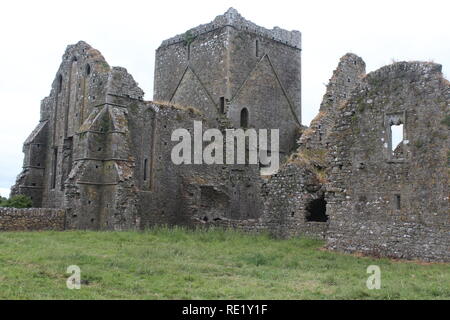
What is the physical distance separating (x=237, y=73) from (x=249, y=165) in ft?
17.4

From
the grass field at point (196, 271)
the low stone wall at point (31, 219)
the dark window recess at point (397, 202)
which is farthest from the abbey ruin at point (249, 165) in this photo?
the grass field at point (196, 271)

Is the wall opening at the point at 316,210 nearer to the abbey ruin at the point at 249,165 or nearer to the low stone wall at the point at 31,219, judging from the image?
the abbey ruin at the point at 249,165

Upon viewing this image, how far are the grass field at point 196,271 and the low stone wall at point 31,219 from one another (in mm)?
2187

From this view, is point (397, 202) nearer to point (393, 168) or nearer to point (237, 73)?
point (393, 168)

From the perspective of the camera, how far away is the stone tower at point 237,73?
28656mm

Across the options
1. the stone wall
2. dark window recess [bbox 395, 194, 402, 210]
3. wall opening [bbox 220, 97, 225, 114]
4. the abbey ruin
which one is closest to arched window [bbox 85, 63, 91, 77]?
the abbey ruin

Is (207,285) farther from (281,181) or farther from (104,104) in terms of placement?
(104,104)

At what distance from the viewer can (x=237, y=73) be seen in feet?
94.6

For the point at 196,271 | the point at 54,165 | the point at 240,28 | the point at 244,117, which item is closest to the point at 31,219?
the point at 54,165

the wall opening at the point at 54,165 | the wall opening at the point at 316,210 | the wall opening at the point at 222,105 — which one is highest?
the wall opening at the point at 222,105

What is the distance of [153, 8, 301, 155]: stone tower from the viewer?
94.0ft

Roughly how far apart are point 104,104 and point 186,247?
31.4 feet

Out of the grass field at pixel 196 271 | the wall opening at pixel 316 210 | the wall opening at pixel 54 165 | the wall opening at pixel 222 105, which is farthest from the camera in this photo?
Answer: the wall opening at pixel 222 105
